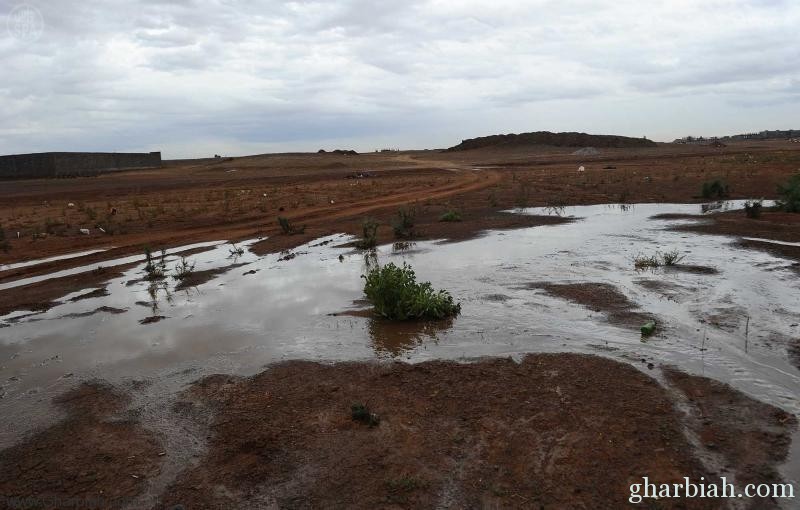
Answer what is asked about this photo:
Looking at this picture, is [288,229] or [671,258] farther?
[288,229]

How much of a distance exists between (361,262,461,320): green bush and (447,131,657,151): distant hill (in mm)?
82401

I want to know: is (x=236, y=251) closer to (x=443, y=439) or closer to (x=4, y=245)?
(x=4, y=245)

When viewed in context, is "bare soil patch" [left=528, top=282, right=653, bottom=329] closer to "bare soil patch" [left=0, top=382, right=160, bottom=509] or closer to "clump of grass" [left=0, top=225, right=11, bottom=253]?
"bare soil patch" [left=0, top=382, right=160, bottom=509]

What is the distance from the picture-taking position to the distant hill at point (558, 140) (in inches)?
3369

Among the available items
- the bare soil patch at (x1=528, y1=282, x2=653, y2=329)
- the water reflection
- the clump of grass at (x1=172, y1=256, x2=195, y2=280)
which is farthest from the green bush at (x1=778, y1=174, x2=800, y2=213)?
the clump of grass at (x1=172, y1=256, x2=195, y2=280)

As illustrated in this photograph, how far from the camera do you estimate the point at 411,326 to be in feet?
23.3

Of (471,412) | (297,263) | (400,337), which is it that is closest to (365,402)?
(471,412)

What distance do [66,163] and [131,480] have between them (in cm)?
5119

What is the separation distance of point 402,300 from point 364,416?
9.00ft

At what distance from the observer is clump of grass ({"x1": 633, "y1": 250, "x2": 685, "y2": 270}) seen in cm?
963

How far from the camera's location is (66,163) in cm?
4706

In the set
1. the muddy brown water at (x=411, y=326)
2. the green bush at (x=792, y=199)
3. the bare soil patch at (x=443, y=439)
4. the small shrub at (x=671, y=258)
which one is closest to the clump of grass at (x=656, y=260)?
the small shrub at (x=671, y=258)

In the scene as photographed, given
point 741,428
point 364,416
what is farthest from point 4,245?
point 741,428

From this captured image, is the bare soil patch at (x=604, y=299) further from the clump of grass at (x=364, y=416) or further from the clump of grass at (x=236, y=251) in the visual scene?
the clump of grass at (x=236, y=251)
